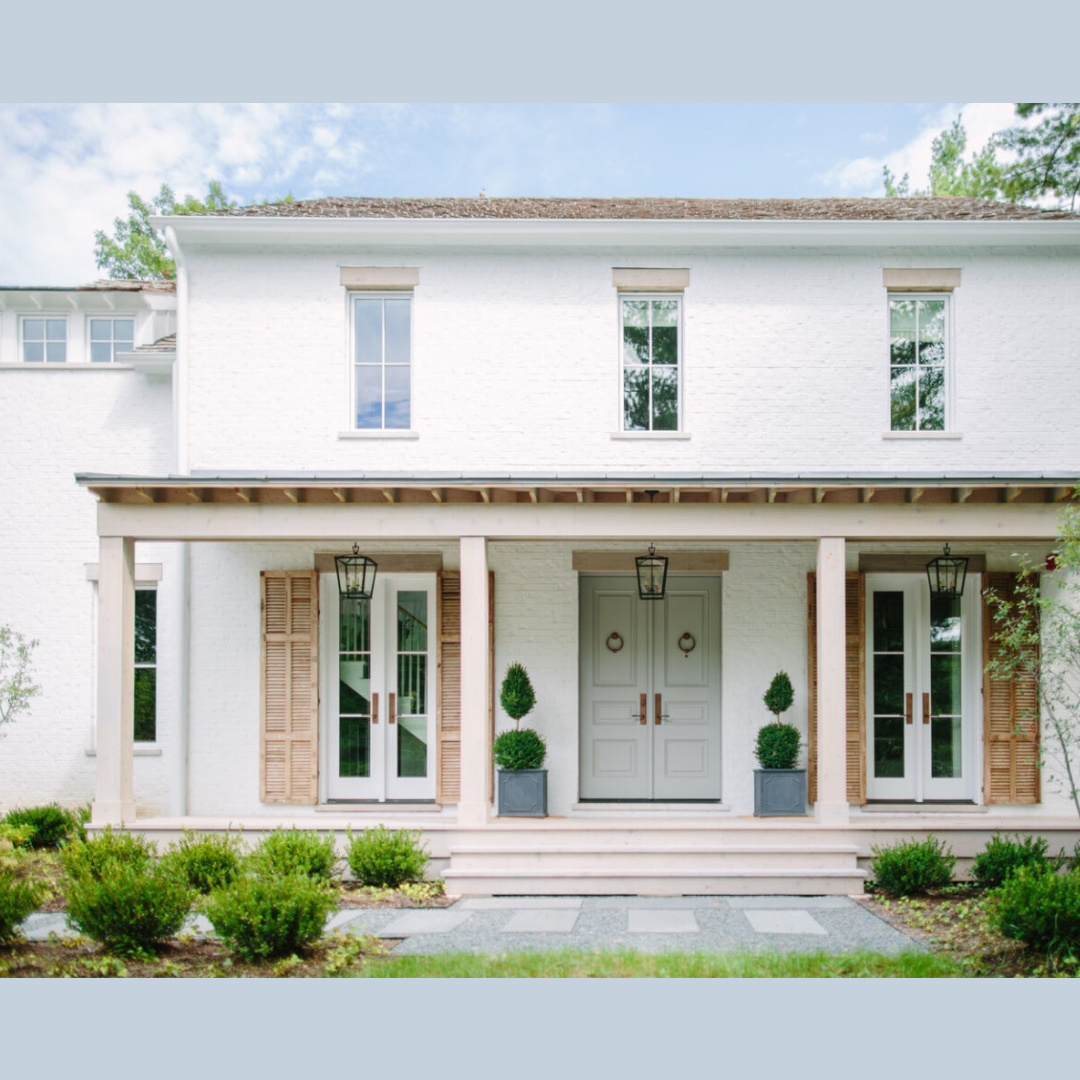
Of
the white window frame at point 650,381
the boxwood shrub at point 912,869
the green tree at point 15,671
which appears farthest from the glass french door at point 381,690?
the boxwood shrub at point 912,869

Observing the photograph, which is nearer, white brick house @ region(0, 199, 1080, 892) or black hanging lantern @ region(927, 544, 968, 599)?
black hanging lantern @ region(927, 544, 968, 599)

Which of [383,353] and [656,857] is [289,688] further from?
[656,857]

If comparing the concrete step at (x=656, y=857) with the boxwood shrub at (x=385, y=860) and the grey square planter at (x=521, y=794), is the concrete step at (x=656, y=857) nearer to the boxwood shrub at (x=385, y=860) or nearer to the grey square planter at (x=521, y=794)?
the boxwood shrub at (x=385, y=860)

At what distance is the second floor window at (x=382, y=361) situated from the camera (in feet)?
33.2

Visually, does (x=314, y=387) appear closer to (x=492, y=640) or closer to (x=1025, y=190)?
(x=492, y=640)

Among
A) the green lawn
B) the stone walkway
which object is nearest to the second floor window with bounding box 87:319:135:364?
the stone walkway

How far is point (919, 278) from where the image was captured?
1005cm

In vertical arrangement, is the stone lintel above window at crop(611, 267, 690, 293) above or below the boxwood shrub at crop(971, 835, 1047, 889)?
above

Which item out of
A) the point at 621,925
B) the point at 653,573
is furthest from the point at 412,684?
the point at 621,925

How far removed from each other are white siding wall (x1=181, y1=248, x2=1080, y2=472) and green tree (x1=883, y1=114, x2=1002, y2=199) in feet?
36.4

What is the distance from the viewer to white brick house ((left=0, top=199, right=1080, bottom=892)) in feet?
31.9

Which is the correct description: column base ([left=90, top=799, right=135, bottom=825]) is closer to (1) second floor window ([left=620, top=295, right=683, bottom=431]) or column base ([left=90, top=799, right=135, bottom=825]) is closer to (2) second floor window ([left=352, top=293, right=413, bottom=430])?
(2) second floor window ([left=352, top=293, right=413, bottom=430])

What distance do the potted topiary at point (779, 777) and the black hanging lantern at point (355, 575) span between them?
4319 mm

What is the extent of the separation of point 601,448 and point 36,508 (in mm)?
6485
